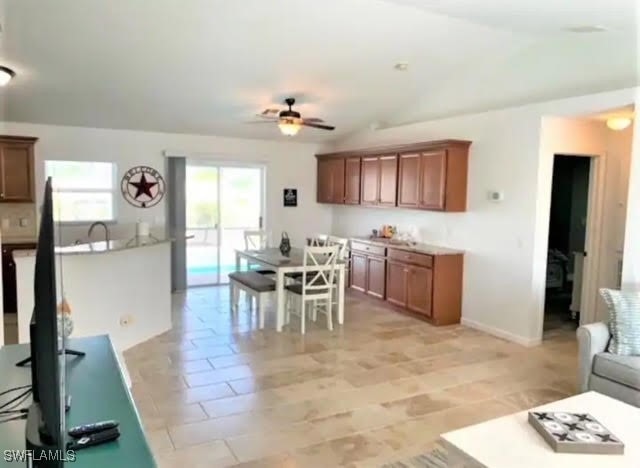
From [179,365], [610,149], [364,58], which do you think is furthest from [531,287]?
[179,365]

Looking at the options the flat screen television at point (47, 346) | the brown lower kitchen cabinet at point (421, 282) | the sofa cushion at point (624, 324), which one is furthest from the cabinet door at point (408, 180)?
the flat screen television at point (47, 346)

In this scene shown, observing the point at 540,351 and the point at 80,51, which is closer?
the point at 80,51

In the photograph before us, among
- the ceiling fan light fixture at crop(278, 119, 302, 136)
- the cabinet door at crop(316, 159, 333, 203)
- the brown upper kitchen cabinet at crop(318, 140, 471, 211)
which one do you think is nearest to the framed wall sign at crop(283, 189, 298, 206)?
the cabinet door at crop(316, 159, 333, 203)

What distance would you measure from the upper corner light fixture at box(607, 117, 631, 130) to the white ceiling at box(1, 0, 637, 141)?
600 millimetres

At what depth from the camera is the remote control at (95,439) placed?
1357 mm

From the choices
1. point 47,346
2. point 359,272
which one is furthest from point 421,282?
point 47,346

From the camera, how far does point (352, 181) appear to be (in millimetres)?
7750

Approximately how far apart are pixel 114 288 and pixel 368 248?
3689 mm

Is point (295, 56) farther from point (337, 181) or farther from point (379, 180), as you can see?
→ point (337, 181)

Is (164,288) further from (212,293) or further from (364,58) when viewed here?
(364,58)

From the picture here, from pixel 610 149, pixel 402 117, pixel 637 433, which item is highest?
pixel 402 117

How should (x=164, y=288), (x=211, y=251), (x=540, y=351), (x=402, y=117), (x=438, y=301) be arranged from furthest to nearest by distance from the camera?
(x=211, y=251) < (x=402, y=117) < (x=438, y=301) < (x=164, y=288) < (x=540, y=351)

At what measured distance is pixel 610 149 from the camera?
5613 mm

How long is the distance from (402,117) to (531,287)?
10.6 feet
